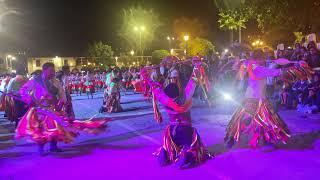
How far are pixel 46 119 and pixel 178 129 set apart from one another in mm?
3084

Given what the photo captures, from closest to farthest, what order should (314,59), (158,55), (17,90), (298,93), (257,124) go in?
(257,124), (158,55), (314,59), (17,90), (298,93)

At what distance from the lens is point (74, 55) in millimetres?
70812

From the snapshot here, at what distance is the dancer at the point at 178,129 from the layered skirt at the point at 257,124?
1101 mm

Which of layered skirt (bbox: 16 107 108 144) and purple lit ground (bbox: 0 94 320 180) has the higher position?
layered skirt (bbox: 16 107 108 144)

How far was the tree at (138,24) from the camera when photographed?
6769 cm

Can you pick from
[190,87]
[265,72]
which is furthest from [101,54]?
[190,87]

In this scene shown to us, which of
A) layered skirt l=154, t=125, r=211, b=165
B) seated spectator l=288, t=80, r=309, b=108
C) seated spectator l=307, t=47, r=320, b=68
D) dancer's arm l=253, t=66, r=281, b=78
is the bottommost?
layered skirt l=154, t=125, r=211, b=165

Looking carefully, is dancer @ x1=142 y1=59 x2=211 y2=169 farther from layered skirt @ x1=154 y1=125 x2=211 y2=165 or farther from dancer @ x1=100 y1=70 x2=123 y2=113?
dancer @ x1=100 y1=70 x2=123 y2=113

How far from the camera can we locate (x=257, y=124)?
805cm

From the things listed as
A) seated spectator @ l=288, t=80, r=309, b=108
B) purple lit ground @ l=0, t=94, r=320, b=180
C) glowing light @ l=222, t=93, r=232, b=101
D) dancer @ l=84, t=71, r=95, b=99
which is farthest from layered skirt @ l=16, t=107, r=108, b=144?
dancer @ l=84, t=71, r=95, b=99

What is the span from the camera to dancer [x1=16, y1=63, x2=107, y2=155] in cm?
877

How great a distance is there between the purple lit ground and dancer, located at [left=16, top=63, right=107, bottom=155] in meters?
0.40

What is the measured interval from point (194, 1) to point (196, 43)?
2109 cm

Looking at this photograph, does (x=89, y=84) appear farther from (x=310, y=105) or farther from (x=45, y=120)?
(x=45, y=120)
